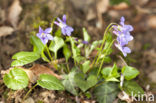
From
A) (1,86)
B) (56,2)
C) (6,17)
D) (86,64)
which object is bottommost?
(1,86)

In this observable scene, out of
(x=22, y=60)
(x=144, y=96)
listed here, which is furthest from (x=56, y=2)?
(x=144, y=96)

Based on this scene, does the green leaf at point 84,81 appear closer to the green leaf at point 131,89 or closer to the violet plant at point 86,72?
the violet plant at point 86,72

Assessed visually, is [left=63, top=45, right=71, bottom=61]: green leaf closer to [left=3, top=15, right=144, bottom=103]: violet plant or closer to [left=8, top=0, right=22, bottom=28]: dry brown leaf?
[left=3, top=15, right=144, bottom=103]: violet plant

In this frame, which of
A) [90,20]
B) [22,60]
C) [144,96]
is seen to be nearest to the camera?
[22,60]

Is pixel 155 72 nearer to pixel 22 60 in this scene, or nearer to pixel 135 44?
pixel 135 44

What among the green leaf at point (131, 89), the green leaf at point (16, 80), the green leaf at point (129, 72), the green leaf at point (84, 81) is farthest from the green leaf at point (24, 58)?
the green leaf at point (131, 89)
